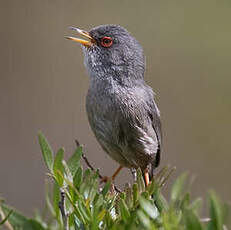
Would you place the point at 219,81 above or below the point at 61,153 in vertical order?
below

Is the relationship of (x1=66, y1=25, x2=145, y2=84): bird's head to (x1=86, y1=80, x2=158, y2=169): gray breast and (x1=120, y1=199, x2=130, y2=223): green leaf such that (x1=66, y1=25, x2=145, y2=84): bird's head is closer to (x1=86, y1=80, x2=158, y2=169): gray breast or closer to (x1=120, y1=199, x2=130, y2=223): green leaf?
(x1=86, y1=80, x2=158, y2=169): gray breast

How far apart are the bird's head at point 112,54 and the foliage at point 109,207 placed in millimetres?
2849

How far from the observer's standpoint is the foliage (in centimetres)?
164

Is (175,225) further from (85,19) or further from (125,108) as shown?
(85,19)

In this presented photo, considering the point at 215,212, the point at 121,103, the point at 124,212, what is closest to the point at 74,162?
the point at 124,212

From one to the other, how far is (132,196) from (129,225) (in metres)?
0.21

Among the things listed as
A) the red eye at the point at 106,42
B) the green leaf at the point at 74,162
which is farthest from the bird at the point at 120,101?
the green leaf at the point at 74,162

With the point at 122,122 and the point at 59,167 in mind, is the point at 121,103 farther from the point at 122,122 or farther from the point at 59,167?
the point at 59,167

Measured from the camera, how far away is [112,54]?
16.9 ft

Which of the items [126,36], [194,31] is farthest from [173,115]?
[126,36]

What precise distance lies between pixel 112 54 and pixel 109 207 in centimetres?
322

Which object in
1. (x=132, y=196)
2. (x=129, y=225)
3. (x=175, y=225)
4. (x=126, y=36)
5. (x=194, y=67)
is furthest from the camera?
(x=194, y=67)

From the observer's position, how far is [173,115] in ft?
31.8

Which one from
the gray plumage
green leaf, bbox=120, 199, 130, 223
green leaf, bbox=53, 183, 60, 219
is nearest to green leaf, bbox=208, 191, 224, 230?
green leaf, bbox=120, 199, 130, 223
